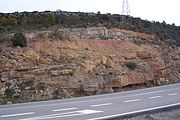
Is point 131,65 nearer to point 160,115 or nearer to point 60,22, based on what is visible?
point 60,22

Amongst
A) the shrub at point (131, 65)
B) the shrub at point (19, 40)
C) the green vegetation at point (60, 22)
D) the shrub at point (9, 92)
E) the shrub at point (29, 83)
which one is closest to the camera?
the shrub at point (9, 92)

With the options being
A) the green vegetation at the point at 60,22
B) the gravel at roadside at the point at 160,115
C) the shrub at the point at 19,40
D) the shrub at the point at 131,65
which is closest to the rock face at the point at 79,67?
the shrub at the point at 131,65

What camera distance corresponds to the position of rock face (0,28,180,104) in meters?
25.2

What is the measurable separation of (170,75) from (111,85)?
841cm

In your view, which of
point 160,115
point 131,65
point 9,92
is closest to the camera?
point 160,115

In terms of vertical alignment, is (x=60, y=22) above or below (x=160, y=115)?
above

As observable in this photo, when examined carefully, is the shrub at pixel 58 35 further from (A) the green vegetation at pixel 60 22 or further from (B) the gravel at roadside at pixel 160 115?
(B) the gravel at roadside at pixel 160 115

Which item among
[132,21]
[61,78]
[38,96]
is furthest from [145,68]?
[132,21]

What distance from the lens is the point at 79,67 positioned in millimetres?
28688

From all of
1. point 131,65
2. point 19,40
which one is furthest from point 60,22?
point 19,40

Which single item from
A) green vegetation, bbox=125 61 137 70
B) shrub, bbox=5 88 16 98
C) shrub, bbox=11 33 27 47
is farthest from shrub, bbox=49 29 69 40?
shrub, bbox=5 88 16 98

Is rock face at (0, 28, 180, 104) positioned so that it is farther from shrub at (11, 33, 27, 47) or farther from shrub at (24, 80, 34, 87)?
shrub at (11, 33, 27, 47)

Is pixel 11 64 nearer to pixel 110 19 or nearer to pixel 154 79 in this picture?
pixel 154 79

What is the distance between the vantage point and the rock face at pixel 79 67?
82.7 ft
